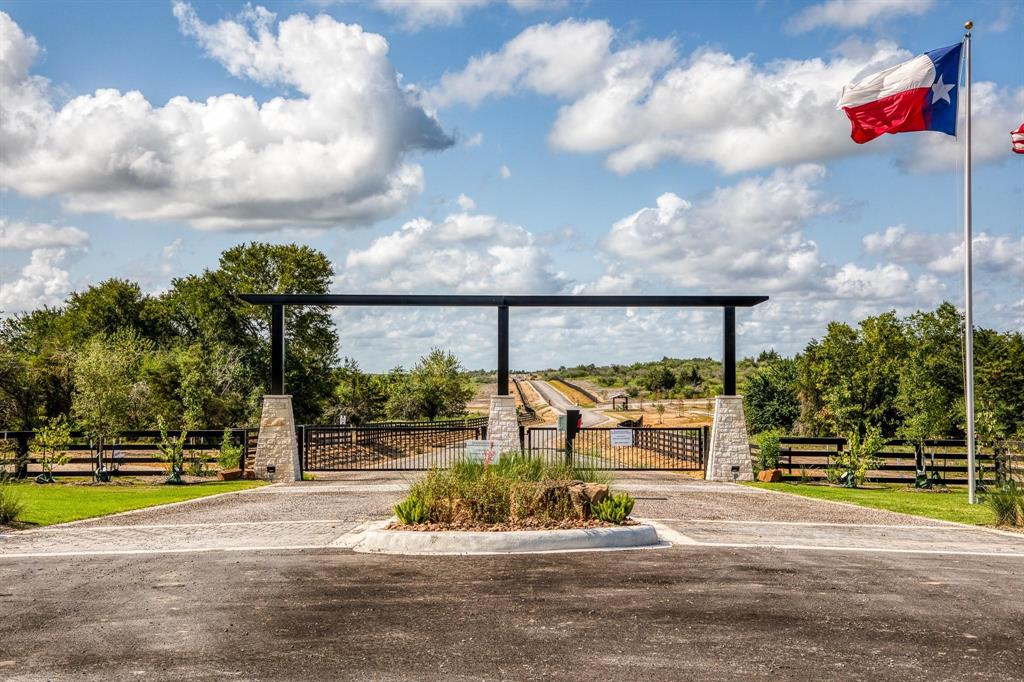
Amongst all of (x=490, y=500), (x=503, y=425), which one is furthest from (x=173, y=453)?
(x=490, y=500)

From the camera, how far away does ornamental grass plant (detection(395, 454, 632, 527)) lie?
11836 mm

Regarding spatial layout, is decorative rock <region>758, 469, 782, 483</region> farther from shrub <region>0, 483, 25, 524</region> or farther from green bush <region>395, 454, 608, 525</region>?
shrub <region>0, 483, 25, 524</region>

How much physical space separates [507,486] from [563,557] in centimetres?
198

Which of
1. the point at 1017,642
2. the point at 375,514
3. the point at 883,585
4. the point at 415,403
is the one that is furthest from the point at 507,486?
the point at 415,403

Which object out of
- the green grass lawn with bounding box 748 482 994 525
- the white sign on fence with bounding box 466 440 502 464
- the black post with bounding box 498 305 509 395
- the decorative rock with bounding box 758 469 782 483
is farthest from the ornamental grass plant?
the decorative rock with bounding box 758 469 782 483

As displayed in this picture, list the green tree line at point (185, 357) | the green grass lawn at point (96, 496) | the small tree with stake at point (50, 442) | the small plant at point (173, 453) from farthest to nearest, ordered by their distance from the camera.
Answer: the green tree line at point (185, 357) < the small plant at point (173, 453) < the small tree with stake at point (50, 442) < the green grass lawn at point (96, 496)

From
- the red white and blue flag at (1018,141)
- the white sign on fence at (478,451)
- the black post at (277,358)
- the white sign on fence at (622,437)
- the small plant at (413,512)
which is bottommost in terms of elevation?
the small plant at (413,512)

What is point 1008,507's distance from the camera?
47.3ft

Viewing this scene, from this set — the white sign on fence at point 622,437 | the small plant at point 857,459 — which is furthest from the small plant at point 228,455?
the small plant at point 857,459

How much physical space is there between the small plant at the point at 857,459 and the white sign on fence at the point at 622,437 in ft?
19.2

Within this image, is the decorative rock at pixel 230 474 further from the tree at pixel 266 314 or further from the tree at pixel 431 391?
the tree at pixel 431 391

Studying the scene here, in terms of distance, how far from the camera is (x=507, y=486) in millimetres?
12234

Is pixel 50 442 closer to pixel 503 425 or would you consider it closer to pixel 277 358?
pixel 277 358

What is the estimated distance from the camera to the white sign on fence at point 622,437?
74.1 ft
